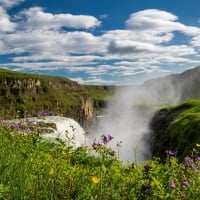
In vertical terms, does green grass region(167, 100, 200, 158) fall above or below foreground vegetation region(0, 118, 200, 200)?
below

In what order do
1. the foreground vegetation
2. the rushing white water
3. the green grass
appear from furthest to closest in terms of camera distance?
the green grass
the rushing white water
the foreground vegetation

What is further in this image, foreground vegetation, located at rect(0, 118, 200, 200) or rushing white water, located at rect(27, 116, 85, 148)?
rushing white water, located at rect(27, 116, 85, 148)

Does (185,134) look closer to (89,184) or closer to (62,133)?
(89,184)

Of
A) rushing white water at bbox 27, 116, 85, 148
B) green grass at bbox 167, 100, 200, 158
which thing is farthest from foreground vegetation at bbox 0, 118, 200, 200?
green grass at bbox 167, 100, 200, 158

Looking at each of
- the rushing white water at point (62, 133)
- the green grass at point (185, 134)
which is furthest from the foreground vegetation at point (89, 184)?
the green grass at point (185, 134)

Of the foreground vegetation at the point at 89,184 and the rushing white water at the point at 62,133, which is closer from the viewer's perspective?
the foreground vegetation at the point at 89,184

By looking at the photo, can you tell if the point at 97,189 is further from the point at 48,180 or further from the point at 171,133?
the point at 171,133

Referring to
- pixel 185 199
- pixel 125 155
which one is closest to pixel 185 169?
pixel 185 199

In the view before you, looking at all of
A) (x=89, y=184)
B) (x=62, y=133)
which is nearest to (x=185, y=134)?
(x=89, y=184)

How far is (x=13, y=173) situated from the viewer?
7207 mm

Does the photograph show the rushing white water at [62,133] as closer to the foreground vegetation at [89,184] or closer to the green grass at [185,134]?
the foreground vegetation at [89,184]

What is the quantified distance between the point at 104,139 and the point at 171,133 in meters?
35.9

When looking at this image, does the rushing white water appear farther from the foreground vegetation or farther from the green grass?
the green grass

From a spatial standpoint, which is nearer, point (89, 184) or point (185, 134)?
point (89, 184)
